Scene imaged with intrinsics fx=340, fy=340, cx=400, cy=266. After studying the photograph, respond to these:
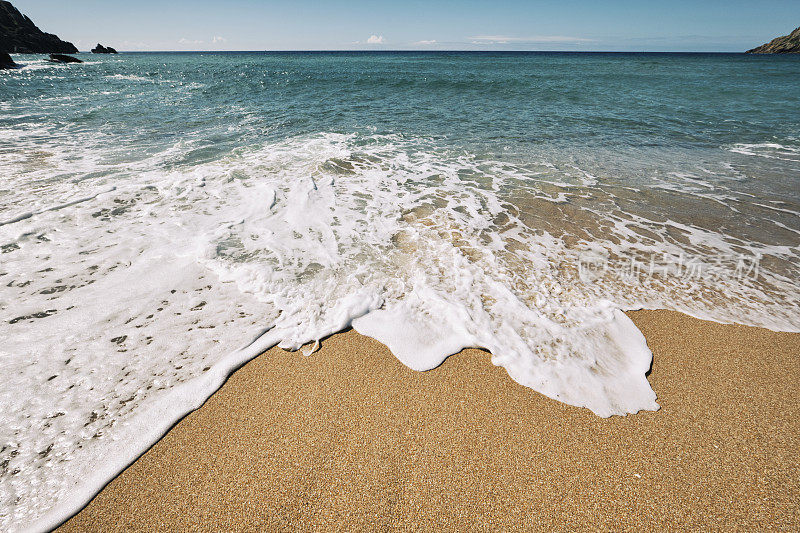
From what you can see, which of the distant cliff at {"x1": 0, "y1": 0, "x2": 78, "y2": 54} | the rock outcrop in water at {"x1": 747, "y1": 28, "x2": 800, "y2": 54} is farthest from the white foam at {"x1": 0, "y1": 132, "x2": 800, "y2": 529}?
the rock outcrop in water at {"x1": 747, "y1": 28, "x2": 800, "y2": 54}

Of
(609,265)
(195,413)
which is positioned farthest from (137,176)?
(609,265)

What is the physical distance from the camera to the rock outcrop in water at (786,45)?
3095 inches

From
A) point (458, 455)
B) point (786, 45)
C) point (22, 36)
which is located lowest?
point (458, 455)

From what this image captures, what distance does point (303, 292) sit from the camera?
3375 millimetres

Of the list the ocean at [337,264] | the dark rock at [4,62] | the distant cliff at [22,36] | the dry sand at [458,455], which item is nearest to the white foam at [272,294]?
the ocean at [337,264]

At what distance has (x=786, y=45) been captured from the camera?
81000 millimetres

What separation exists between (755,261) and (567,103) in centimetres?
1383

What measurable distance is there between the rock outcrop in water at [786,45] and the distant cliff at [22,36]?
15677cm

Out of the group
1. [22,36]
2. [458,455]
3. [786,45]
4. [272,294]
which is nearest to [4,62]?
[272,294]

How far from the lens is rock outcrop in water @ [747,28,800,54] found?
78.6 m

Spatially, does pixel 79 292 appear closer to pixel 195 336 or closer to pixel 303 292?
pixel 195 336

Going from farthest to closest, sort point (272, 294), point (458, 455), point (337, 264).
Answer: point (337, 264)
point (272, 294)
point (458, 455)

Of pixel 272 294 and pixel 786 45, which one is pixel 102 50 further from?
pixel 786 45

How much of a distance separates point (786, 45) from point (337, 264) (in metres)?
132
